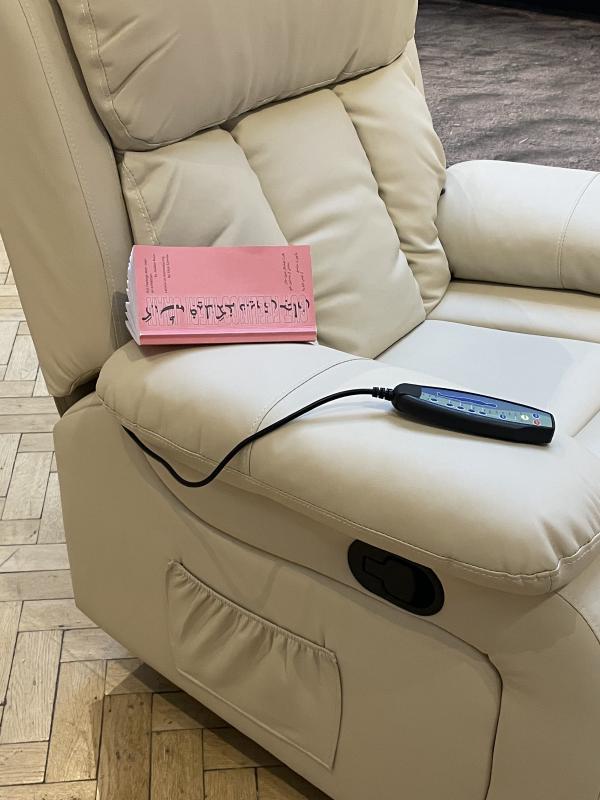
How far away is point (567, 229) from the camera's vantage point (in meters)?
1.52

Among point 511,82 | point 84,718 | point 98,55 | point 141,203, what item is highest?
point 98,55

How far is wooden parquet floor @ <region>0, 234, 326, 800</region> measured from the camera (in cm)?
128

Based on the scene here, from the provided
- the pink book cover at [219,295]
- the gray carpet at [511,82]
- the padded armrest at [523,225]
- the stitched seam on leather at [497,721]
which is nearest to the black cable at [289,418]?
the pink book cover at [219,295]

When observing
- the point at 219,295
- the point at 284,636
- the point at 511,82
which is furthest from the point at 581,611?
the point at 511,82

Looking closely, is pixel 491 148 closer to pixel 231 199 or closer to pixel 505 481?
pixel 231 199

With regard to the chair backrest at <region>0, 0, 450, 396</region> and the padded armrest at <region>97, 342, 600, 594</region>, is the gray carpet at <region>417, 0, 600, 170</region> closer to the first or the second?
the chair backrest at <region>0, 0, 450, 396</region>

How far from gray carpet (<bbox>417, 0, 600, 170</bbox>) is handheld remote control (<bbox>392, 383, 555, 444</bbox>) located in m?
2.27

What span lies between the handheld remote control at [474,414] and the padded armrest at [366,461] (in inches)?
0.4

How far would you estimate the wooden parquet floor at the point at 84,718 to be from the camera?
4.21ft

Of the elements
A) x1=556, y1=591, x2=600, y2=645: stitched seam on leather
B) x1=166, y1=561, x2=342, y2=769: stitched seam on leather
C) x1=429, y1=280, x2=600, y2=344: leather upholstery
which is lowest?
x1=166, y1=561, x2=342, y2=769: stitched seam on leather

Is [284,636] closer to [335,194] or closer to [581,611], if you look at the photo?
[581,611]

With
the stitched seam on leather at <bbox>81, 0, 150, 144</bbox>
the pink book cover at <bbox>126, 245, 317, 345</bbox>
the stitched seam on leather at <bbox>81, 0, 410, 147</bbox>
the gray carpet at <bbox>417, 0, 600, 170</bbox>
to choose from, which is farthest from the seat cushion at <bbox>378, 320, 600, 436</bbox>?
the gray carpet at <bbox>417, 0, 600, 170</bbox>

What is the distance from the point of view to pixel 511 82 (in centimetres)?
374

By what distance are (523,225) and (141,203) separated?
699mm
